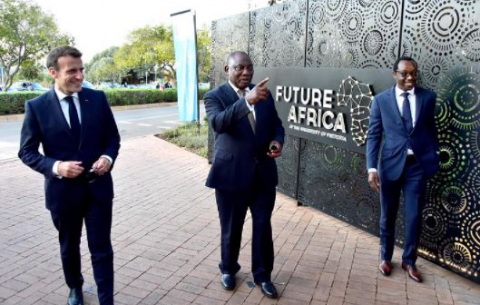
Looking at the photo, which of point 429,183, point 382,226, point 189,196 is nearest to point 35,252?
point 189,196

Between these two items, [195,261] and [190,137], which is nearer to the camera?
[195,261]

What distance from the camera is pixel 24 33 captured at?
68.7ft

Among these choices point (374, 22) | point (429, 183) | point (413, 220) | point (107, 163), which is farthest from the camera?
point (374, 22)

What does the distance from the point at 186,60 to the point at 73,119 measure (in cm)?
793

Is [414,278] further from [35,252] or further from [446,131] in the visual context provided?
[35,252]

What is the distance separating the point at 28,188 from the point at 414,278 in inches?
215

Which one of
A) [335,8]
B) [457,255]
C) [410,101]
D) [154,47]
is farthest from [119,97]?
[457,255]

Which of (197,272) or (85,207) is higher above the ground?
(85,207)

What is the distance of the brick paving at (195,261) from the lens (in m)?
3.38

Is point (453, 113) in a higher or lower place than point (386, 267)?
higher

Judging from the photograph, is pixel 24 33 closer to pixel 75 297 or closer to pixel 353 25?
pixel 353 25

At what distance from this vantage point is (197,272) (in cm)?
378

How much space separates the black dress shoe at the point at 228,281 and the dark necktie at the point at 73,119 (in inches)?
63.4

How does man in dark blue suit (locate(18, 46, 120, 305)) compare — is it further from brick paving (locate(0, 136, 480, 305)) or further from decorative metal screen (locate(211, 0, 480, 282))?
decorative metal screen (locate(211, 0, 480, 282))
